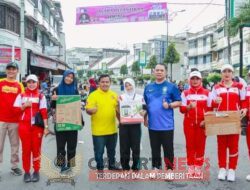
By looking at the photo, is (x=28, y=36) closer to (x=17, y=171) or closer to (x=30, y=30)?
(x=30, y=30)

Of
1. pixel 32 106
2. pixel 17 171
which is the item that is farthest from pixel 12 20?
pixel 32 106

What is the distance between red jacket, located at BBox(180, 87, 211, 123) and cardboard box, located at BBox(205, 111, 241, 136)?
15cm

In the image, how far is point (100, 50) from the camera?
16012 centimetres

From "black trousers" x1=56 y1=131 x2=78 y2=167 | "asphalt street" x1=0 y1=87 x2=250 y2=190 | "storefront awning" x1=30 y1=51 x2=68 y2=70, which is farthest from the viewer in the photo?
"storefront awning" x1=30 y1=51 x2=68 y2=70

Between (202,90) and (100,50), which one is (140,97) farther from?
(100,50)

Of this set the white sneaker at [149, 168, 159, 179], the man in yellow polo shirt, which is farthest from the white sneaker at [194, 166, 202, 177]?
the man in yellow polo shirt

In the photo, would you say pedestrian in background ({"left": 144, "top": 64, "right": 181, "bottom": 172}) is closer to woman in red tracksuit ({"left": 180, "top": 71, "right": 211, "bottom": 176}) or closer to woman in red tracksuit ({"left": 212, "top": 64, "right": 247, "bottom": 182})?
woman in red tracksuit ({"left": 180, "top": 71, "right": 211, "bottom": 176})

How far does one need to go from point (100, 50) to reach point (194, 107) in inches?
6112

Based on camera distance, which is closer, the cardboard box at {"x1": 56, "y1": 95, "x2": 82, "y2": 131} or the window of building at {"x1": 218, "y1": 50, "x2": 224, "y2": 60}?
the cardboard box at {"x1": 56, "y1": 95, "x2": 82, "y2": 131}

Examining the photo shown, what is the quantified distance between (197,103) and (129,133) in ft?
3.98

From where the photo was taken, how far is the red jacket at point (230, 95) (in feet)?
20.8

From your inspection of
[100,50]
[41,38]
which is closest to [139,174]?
[41,38]

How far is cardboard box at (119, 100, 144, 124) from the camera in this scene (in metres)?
6.38

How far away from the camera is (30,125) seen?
643 centimetres
